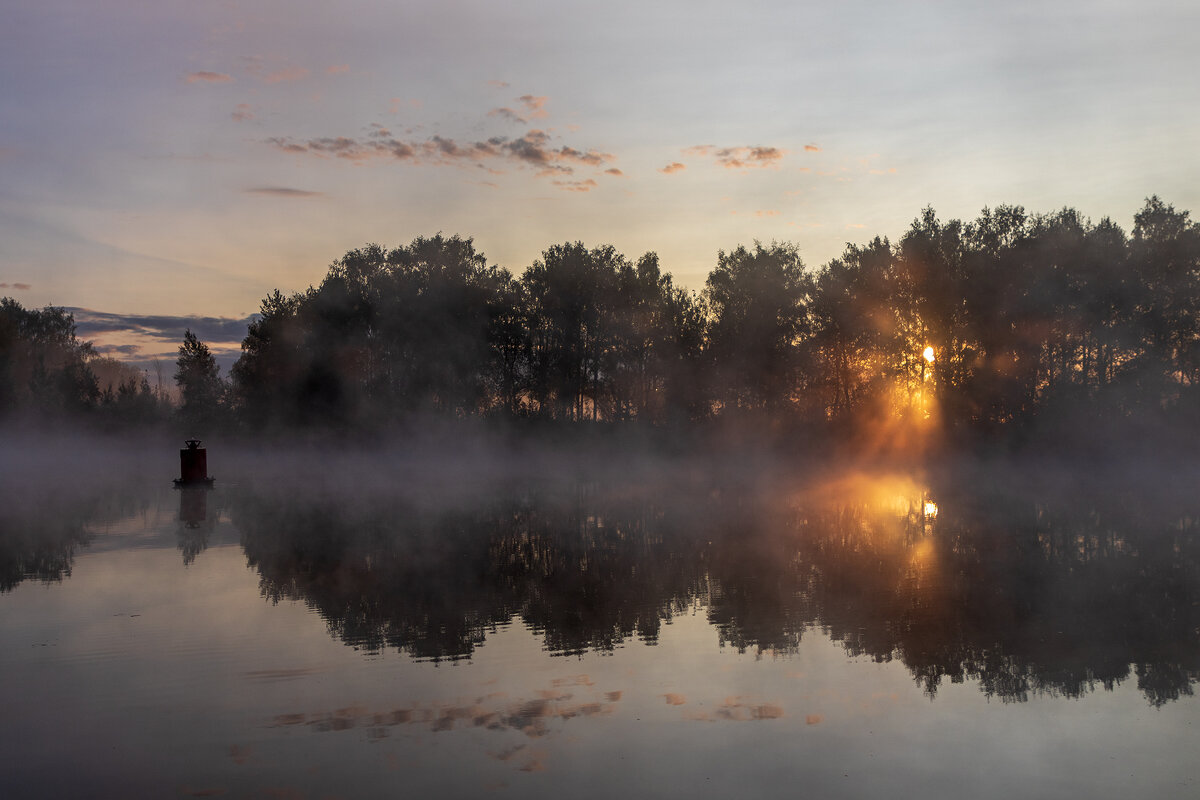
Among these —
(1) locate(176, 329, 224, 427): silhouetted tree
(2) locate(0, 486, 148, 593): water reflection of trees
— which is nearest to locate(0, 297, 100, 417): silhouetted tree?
(1) locate(176, 329, 224, 427): silhouetted tree

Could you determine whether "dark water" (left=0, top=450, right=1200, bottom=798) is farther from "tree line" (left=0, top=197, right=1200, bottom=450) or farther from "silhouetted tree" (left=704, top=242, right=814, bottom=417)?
"silhouetted tree" (left=704, top=242, right=814, bottom=417)

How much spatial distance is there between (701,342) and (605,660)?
57.9m

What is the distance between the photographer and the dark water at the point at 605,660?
740 centimetres

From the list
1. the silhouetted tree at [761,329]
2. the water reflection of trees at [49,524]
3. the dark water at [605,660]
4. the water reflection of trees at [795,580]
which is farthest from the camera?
the silhouetted tree at [761,329]

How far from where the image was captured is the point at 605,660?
35.5ft

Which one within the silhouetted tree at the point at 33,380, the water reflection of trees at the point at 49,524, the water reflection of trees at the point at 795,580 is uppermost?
the silhouetted tree at the point at 33,380

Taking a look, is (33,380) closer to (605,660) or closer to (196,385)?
(196,385)

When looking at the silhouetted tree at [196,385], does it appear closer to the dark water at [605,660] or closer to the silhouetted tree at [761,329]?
the silhouetted tree at [761,329]

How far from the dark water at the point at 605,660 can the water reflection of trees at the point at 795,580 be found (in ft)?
0.30

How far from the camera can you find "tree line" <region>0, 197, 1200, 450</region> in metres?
55.3

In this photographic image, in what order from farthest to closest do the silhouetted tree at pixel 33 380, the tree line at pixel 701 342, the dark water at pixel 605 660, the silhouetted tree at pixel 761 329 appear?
the silhouetted tree at pixel 33 380 < the silhouetted tree at pixel 761 329 < the tree line at pixel 701 342 < the dark water at pixel 605 660

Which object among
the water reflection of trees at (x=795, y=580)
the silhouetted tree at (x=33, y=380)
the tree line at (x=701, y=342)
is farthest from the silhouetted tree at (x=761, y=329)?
the silhouetted tree at (x=33, y=380)

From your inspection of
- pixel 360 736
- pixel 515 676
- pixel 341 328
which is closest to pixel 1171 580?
pixel 515 676

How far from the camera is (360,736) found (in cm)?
814
